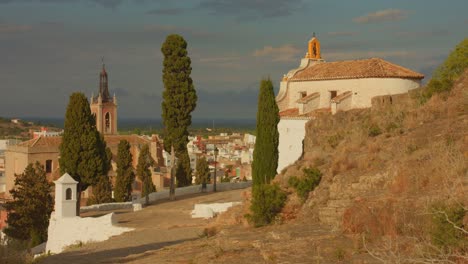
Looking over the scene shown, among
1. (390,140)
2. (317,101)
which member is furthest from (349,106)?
(390,140)

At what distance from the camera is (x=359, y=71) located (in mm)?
28688

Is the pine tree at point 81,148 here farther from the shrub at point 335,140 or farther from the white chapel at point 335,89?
the shrub at point 335,140

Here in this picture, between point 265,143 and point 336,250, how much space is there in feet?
38.8

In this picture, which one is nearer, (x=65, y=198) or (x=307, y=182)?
(x=307, y=182)

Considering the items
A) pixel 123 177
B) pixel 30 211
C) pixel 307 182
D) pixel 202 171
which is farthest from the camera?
pixel 202 171

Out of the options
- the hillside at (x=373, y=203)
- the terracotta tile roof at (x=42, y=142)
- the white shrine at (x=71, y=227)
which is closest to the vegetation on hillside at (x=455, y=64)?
the hillside at (x=373, y=203)

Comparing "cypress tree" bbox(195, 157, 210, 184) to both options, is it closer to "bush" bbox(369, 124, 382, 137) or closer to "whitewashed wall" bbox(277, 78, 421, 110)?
"whitewashed wall" bbox(277, 78, 421, 110)

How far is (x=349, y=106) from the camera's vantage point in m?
28.1

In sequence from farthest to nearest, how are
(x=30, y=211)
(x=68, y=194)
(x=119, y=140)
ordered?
(x=119, y=140) → (x=30, y=211) → (x=68, y=194)

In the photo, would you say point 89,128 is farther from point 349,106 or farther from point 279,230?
point 279,230

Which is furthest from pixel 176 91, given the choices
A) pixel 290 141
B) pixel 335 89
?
pixel 335 89

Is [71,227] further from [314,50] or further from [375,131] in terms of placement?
[314,50]

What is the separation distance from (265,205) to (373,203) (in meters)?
4.32

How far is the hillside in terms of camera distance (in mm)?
11344
